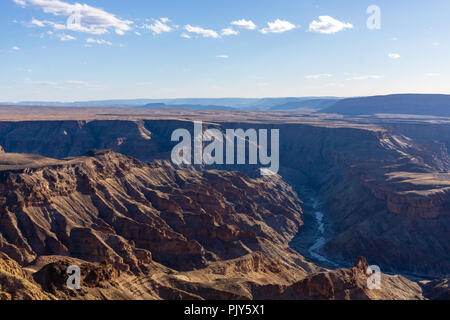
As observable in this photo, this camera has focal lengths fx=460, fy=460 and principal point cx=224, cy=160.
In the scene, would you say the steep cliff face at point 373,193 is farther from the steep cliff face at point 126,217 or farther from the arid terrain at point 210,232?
the steep cliff face at point 126,217

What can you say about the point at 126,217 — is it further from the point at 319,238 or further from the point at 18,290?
the point at 319,238

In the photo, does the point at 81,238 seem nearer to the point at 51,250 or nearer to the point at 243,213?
the point at 51,250

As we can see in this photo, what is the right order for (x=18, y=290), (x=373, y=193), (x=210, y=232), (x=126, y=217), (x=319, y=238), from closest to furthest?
1. (x=18, y=290)
2. (x=126, y=217)
3. (x=210, y=232)
4. (x=319, y=238)
5. (x=373, y=193)

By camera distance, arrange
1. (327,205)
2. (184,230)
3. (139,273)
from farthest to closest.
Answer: (327,205) < (184,230) < (139,273)

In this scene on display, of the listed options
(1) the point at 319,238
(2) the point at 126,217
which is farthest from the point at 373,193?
(2) the point at 126,217

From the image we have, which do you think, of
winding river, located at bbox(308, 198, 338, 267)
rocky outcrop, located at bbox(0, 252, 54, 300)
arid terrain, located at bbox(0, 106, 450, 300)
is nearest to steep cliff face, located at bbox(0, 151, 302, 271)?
arid terrain, located at bbox(0, 106, 450, 300)
